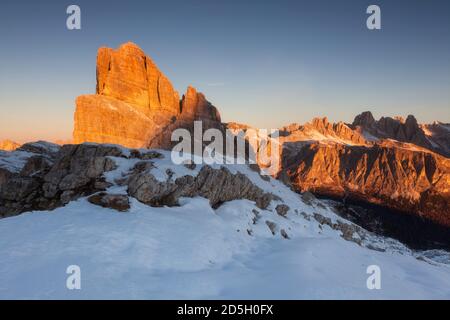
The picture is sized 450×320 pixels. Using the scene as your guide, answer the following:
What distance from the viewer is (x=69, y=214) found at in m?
23.0

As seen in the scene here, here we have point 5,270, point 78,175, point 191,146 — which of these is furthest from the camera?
point 191,146

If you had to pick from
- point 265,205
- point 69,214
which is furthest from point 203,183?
point 69,214

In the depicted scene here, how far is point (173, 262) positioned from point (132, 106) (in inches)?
3790

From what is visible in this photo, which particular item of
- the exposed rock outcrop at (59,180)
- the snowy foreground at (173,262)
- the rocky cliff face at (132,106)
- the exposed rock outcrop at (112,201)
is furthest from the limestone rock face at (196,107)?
the exposed rock outcrop at (112,201)

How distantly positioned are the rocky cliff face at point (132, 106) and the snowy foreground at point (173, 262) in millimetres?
77422

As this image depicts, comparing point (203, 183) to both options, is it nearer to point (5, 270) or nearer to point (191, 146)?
point (5, 270)

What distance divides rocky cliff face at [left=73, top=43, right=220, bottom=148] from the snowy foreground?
77.4 meters

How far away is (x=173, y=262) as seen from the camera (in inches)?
698

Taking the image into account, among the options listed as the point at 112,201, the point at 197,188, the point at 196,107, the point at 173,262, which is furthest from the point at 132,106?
the point at 173,262

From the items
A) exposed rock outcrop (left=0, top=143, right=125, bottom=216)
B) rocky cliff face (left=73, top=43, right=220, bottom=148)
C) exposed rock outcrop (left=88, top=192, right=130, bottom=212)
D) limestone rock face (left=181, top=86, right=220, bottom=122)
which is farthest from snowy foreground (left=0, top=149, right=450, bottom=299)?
limestone rock face (left=181, top=86, right=220, bottom=122)

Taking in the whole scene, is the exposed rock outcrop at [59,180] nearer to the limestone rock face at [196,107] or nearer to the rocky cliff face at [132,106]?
the rocky cliff face at [132,106]

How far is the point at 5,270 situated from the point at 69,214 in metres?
8.62

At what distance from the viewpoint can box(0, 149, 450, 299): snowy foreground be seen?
1407 cm

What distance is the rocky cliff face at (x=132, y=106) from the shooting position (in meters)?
97.8
